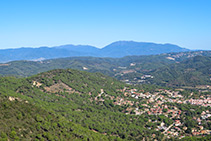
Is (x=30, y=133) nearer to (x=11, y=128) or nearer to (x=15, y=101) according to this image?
(x=11, y=128)

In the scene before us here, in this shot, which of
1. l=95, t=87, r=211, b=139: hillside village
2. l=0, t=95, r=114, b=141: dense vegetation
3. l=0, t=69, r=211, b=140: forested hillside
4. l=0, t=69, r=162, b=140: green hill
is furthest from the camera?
l=95, t=87, r=211, b=139: hillside village

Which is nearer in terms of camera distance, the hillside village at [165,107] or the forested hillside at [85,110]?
the forested hillside at [85,110]

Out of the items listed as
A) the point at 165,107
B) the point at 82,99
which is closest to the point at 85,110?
the point at 82,99

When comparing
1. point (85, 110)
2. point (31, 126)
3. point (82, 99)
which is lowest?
point (85, 110)

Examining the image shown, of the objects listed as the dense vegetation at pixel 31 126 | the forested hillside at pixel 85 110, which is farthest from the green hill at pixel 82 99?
the dense vegetation at pixel 31 126

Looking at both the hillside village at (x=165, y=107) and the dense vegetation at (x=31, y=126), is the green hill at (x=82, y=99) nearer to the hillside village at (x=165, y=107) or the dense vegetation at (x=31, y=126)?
the hillside village at (x=165, y=107)

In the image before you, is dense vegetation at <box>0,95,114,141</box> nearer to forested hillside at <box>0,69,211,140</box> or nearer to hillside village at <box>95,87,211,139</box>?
forested hillside at <box>0,69,211,140</box>

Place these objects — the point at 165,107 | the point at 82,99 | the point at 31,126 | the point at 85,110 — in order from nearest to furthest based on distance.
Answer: the point at 31,126 → the point at 85,110 → the point at 165,107 → the point at 82,99

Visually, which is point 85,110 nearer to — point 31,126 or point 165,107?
point 165,107

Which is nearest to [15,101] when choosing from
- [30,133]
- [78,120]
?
[30,133]

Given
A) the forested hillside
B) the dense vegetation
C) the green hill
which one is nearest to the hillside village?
the forested hillside

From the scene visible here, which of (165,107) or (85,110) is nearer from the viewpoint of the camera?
(85,110)
